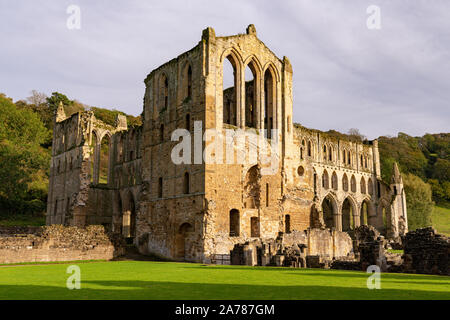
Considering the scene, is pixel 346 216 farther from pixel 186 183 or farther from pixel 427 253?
pixel 427 253

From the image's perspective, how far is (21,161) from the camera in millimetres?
42156

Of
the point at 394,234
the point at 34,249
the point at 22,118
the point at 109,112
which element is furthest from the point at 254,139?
the point at 109,112

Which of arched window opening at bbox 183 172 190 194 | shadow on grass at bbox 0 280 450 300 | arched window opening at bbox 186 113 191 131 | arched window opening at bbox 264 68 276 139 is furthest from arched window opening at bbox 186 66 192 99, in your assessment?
shadow on grass at bbox 0 280 450 300

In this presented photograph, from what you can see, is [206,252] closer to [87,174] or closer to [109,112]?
[87,174]

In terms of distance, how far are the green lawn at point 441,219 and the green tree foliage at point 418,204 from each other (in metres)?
4.15

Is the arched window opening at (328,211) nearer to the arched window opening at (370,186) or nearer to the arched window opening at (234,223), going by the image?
the arched window opening at (370,186)

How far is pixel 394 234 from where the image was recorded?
41.6 metres

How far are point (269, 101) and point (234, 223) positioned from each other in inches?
352

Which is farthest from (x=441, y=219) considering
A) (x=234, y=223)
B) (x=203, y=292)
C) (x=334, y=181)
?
(x=203, y=292)

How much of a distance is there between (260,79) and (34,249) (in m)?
16.3

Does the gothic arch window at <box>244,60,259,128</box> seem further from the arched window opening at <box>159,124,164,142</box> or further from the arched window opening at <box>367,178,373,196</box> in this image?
the arched window opening at <box>367,178,373,196</box>

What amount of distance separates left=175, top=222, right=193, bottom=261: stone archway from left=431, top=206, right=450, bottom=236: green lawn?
3763 centimetres

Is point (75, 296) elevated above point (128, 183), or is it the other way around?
point (128, 183)

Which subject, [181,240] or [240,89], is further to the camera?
[240,89]
